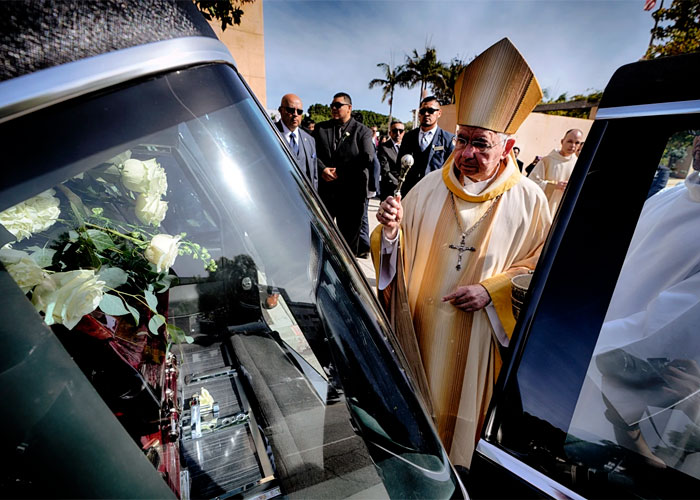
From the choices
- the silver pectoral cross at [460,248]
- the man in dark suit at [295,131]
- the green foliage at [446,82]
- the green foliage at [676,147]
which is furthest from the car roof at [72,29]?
the green foliage at [446,82]

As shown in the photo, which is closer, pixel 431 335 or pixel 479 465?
pixel 479 465

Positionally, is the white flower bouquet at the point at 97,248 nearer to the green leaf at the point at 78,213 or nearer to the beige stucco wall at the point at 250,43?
the green leaf at the point at 78,213

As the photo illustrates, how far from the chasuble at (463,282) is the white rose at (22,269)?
155 cm

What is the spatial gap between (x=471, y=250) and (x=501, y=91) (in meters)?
0.97

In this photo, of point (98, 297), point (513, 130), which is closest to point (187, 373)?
point (98, 297)

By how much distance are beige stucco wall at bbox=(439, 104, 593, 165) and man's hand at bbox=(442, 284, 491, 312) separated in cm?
1668

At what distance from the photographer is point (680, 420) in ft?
2.93

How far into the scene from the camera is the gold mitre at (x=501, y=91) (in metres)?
1.95

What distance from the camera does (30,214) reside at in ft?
1.60

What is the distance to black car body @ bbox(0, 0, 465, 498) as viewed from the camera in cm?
40

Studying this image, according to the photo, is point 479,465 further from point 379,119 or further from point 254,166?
point 379,119

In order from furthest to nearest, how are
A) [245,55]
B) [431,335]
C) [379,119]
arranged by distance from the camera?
[379,119] < [245,55] < [431,335]

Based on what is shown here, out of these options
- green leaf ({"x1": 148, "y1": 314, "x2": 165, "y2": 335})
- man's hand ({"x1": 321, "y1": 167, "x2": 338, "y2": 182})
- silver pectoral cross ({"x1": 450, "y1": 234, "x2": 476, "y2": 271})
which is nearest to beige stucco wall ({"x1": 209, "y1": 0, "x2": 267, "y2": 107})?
man's hand ({"x1": 321, "y1": 167, "x2": 338, "y2": 182})

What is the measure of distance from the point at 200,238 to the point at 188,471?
624 mm
